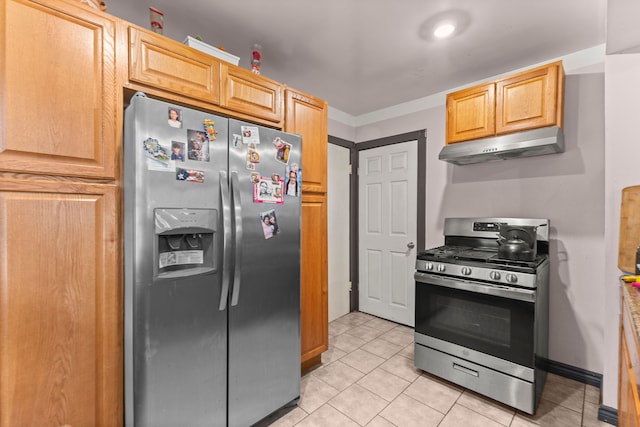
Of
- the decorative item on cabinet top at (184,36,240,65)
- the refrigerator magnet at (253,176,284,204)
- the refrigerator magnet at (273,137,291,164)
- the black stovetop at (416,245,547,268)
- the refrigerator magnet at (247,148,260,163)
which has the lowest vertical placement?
the black stovetop at (416,245,547,268)

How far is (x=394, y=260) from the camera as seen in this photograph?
338cm

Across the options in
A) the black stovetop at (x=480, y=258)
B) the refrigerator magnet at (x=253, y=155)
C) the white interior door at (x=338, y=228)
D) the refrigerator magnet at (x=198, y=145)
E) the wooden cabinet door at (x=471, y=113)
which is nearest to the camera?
the refrigerator magnet at (x=198, y=145)

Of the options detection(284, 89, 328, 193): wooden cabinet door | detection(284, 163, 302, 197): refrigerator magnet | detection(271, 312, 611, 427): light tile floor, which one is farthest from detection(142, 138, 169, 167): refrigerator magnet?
detection(271, 312, 611, 427): light tile floor

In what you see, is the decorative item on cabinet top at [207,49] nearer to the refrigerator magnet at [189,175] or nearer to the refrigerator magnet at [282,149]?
the refrigerator magnet at [282,149]

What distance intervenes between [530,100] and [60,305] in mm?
3065

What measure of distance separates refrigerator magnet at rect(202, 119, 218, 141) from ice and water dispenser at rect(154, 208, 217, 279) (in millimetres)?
374

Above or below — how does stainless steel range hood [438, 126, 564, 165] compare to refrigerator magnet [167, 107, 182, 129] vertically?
above

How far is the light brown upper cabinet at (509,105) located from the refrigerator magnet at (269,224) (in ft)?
5.85

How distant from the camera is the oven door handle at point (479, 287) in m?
1.82

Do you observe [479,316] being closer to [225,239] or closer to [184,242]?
[225,239]

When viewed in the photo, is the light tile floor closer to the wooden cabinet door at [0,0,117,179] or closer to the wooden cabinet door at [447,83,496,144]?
the wooden cabinet door at [0,0,117,179]

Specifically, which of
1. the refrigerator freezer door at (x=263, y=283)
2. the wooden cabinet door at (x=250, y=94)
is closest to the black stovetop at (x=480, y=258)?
the refrigerator freezer door at (x=263, y=283)

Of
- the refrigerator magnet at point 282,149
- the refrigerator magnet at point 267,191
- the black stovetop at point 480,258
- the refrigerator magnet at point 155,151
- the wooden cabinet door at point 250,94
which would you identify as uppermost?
the wooden cabinet door at point 250,94

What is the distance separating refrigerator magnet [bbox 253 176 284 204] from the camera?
1.64 m
